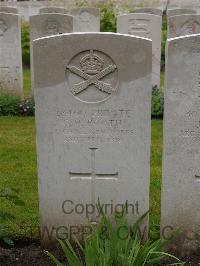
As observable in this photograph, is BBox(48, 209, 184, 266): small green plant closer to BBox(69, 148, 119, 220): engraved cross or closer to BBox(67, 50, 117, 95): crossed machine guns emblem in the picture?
BBox(69, 148, 119, 220): engraved cross

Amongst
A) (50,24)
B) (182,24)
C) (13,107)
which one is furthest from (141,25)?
(13,107)

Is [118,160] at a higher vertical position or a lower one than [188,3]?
lower

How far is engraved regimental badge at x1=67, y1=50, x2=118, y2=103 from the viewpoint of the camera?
3.68 m

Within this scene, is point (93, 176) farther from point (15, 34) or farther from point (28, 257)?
point (15, 34)

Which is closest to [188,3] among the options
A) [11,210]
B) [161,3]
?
[161,3]

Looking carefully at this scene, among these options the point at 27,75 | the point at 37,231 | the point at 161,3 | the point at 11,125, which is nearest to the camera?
the point at 37,231

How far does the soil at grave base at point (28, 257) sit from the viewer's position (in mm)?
3859

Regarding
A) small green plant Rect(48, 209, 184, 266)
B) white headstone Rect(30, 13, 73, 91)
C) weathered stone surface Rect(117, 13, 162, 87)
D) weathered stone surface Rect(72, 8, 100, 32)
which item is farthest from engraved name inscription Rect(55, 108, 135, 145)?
weathered stone surface Rect(72, 8, 100, 32)

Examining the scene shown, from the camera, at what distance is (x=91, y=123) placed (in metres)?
3.81

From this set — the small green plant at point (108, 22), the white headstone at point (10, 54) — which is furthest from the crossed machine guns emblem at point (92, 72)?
the small green plant at point (108, 22)

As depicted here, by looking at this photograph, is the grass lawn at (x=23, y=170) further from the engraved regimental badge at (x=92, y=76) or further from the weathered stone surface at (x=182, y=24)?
the weathered stone surface at (x=182, y=24)

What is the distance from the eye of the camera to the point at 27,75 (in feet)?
43.8

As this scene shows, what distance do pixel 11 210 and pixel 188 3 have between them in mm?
16547

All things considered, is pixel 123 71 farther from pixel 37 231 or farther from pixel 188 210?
pixel 37 231
